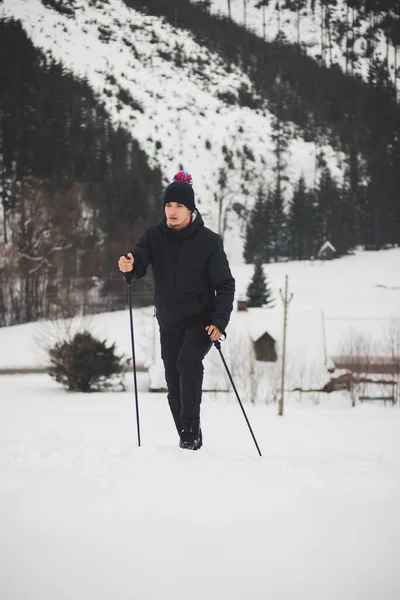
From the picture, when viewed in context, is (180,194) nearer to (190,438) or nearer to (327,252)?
(190,438)

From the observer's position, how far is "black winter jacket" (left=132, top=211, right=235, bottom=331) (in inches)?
105

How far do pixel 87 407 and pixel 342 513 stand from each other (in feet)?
37.6

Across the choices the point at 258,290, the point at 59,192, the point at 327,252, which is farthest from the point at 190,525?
the point at 327,252

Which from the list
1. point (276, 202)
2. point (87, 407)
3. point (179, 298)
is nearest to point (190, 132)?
point (276, 202)

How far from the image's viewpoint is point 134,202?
32.1 m

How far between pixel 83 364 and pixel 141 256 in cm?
1341

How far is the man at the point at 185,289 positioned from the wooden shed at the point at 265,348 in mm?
15417

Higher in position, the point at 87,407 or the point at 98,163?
the point at 98,163

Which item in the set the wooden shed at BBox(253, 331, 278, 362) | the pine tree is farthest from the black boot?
the pine tree

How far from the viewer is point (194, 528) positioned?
1.49 m

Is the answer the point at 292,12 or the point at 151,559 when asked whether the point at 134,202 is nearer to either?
the point at 151,559

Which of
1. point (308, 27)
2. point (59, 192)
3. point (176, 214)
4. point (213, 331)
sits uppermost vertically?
point (308, 27)

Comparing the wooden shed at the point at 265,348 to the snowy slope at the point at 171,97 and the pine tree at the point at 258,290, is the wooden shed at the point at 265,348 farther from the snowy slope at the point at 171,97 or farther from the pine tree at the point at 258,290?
the snowy slope at the point at 171,97

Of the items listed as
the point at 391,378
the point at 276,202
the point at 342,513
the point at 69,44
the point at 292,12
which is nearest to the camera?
the point at 342,513
